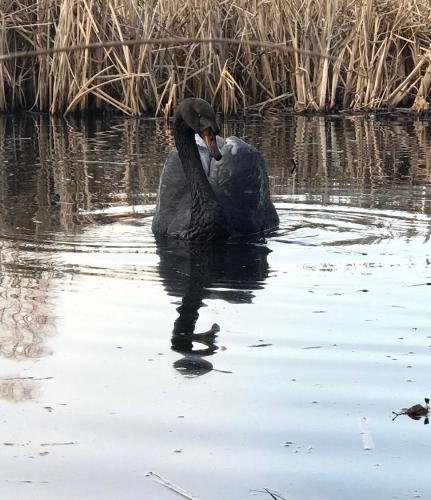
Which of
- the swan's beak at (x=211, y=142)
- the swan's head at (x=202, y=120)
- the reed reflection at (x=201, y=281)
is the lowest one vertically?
the reed reflection at (x=201, y=281)

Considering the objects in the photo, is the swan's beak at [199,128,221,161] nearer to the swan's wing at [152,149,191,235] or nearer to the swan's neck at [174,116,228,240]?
the swan's neck at [174,116,228,240]

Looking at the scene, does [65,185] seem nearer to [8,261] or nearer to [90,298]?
[8,261]

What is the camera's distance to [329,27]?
14125 millimetres

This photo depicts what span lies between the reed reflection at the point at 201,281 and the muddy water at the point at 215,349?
16 mm

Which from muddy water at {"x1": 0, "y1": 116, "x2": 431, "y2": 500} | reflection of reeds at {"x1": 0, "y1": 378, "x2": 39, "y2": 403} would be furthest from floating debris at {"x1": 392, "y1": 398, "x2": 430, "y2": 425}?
reflection of reeds at {"x1": 0, "y1": 378, "x2": 39, "y2": 403}

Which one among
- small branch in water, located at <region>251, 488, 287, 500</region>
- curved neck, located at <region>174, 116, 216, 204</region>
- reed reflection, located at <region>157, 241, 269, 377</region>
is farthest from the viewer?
curved neck, located at <region>174, 116, 216, 204</region>

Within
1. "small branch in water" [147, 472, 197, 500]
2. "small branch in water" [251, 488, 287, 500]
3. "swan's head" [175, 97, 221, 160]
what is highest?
"swan's head" [175, 97, 221, 160]

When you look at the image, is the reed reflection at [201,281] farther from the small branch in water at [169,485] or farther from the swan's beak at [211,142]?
the small branch in water at [169,485]

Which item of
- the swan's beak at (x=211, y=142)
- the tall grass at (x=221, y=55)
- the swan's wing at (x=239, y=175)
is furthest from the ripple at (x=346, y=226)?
the tall grass at (x=221, y=55)

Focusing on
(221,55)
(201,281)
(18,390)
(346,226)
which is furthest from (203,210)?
(221,55)

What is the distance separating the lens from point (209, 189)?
7625mm

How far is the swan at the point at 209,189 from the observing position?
7.52 metres

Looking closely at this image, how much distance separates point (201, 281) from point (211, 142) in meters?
1.48

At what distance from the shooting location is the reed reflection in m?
4.82
